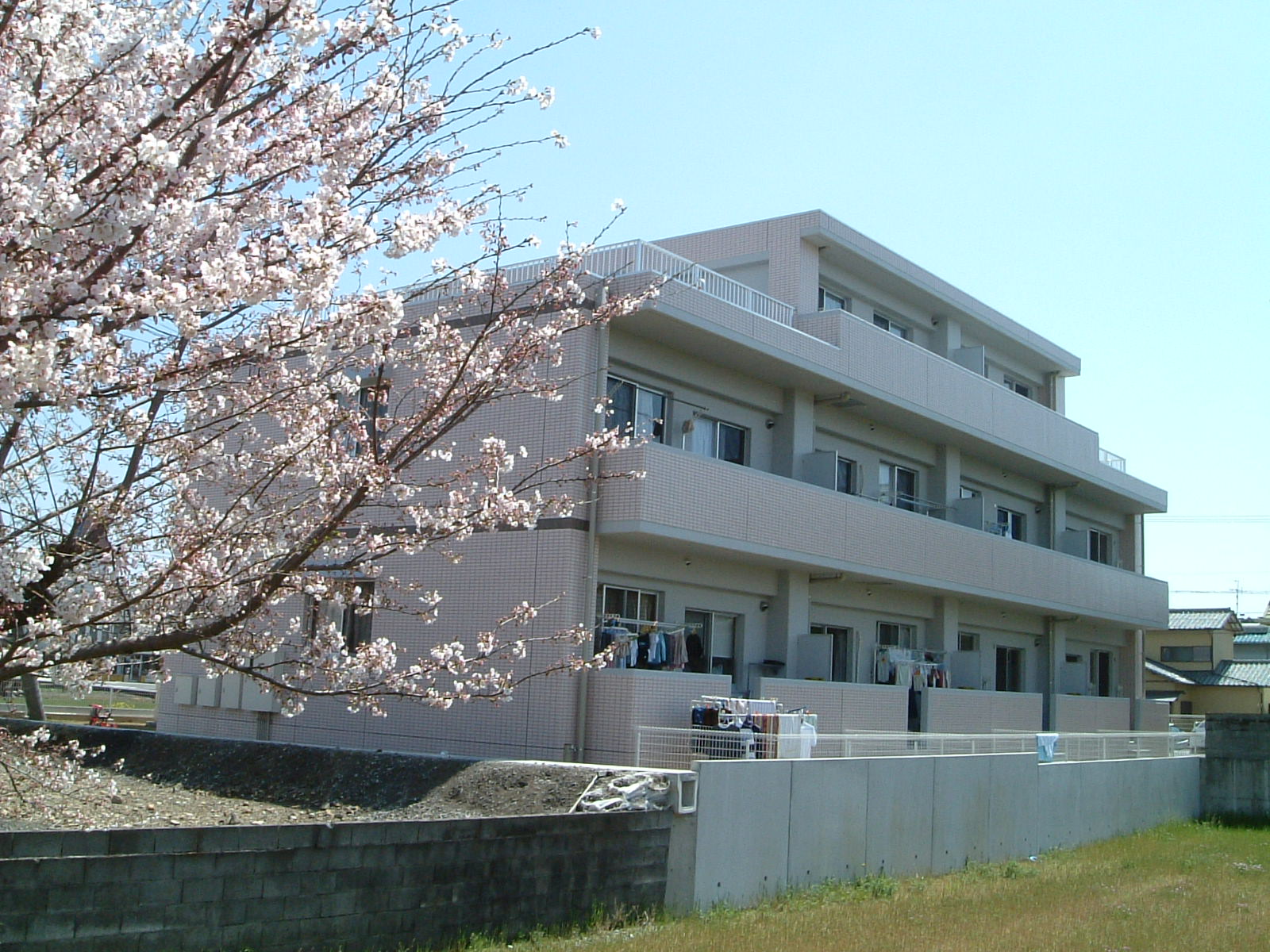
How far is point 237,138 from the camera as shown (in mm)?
5609

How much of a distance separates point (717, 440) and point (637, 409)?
2114 millimetres

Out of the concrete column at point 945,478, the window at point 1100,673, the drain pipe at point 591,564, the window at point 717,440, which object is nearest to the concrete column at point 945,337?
the concrete column at point 945,478

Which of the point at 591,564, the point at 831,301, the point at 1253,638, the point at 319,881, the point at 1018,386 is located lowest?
the point at 319,881

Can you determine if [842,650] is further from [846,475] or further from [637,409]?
[637,409]

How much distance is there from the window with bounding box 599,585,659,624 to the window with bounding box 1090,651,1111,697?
60.8 ft

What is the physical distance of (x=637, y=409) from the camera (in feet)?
59.6

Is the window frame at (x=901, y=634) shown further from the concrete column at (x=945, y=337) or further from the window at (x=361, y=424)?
the window at (x=361, y=424)

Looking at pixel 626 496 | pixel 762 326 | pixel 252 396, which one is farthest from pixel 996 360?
pixel 252 396

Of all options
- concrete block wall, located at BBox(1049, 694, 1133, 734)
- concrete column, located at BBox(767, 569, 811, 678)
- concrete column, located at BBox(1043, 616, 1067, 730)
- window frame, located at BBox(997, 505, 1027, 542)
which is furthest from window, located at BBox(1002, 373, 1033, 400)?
concrete column, located at BBox(767, 569, 811, 678)

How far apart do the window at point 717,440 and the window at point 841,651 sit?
143 inches

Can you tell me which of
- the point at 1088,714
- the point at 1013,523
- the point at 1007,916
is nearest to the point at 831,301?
the point at 1013,523

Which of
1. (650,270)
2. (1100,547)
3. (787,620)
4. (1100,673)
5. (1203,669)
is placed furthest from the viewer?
(1203,669)

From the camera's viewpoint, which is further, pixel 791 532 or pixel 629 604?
pixel 791 532

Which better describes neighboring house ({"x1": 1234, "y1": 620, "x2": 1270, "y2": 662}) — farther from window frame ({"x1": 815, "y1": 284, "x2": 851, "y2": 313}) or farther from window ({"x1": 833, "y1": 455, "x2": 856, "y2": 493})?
window ({"x1": 833, "y1": 455, "x2": 856, "y2": 493})
